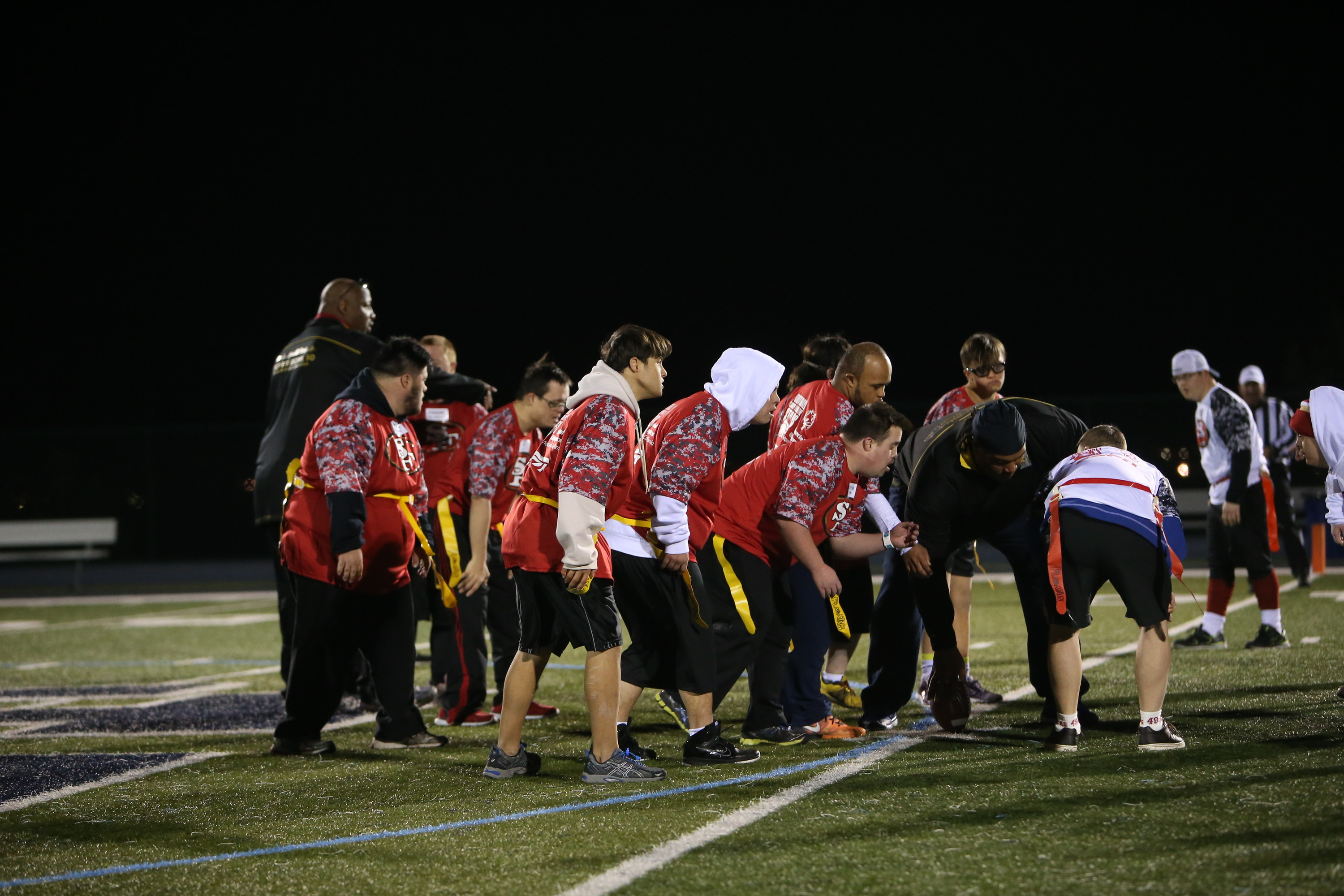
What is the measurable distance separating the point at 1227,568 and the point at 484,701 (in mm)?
5511

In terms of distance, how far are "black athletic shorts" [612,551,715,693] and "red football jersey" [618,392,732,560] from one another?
8.1 inches

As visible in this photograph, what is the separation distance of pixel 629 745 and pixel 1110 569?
2.31m

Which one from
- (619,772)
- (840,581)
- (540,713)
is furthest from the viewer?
(540,713)

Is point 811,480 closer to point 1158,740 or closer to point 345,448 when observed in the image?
point 1158,740

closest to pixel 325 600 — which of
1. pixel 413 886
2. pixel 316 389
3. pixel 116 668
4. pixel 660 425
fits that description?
pixel 316 389

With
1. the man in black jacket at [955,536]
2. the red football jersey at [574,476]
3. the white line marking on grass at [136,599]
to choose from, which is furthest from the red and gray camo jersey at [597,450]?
the white line marking on grass at [136,599]

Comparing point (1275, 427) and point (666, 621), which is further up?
point (1275, 427)

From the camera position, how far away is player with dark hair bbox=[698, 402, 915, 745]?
232 inches

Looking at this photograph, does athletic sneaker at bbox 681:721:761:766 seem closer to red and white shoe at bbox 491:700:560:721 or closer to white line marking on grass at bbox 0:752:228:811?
red and white shoe at bbox 491:700:560:721

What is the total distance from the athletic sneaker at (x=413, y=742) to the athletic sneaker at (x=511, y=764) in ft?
3.26

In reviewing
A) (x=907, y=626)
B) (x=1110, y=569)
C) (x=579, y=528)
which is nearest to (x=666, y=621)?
(x=579, y=528)

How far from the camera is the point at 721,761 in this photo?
5.50 m

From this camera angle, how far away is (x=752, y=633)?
588 cm

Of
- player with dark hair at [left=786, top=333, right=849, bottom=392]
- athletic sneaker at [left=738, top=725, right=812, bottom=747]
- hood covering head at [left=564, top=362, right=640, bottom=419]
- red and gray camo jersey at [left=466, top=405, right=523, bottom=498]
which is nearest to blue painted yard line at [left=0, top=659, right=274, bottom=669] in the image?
red and gray camo jersey at [left=466, top=405, right=523, bottom=498]
